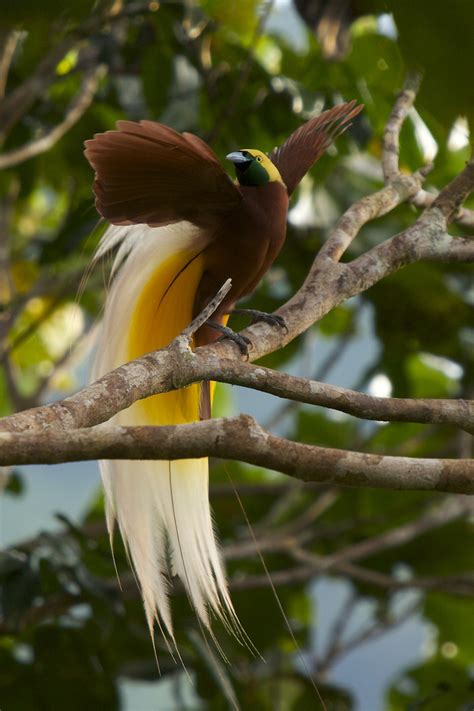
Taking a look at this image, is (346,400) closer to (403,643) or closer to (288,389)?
(288,389)

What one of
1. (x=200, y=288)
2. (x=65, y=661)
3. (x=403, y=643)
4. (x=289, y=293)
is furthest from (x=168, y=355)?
(x=403, y=643)

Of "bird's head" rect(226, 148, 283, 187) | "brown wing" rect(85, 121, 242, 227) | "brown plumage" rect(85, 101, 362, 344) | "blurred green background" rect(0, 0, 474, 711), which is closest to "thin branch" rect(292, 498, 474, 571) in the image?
"blurred green background" rect(0, 0, 474, 711)

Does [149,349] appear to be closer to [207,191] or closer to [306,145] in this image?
Result: [207,191]

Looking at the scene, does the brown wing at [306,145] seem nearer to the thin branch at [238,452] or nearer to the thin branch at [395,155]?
the thin branch at [395,155]

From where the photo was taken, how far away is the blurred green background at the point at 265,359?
7.13ft

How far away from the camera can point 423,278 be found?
8.93 ft

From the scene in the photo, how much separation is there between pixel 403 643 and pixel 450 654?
1.65 metres

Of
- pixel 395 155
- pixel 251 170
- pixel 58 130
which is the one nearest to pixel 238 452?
pixel 251 170

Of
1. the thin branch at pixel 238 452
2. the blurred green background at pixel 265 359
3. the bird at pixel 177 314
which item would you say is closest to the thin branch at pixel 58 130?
the blurred green background at pixel 265 359

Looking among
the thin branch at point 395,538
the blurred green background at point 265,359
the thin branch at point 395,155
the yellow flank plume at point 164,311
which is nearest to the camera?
the yellow flank plume at point 164,311

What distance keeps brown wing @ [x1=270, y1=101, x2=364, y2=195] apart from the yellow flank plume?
1.00 feet

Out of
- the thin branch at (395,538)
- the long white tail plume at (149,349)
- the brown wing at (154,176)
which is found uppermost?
the brown wing at (154,176)

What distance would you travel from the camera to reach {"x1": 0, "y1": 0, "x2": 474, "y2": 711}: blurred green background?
2.17 metres

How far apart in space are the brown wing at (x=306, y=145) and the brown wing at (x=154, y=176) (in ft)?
1.09
